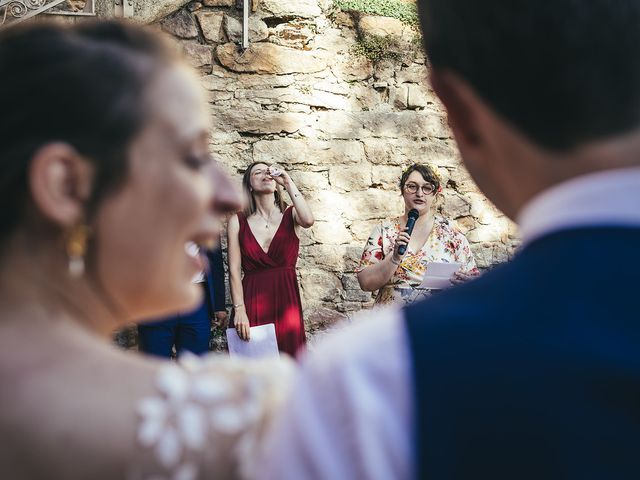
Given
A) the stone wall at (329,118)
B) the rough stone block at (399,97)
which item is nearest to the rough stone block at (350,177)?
the stone wall at (329,118)

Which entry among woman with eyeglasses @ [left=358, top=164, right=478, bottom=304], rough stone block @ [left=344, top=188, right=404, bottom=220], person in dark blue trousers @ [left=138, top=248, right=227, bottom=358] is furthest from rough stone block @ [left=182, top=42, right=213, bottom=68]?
woman with eyeglasses @ [left=358, top=164, right=478, bottom=304]

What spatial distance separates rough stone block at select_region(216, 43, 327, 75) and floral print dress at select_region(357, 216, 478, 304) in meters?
2.61

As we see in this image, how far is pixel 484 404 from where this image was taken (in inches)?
24.8

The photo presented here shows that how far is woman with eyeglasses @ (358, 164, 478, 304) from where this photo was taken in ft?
16.0

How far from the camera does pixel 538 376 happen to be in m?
0.62

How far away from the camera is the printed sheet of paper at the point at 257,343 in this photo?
5.94 metres

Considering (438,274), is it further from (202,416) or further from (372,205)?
(202,416)

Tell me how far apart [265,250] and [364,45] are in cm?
257

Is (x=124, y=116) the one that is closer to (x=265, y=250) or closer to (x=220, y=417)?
(x=220, y=417)

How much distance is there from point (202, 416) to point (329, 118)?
6.66 metres

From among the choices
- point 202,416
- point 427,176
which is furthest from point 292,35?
point 202,416

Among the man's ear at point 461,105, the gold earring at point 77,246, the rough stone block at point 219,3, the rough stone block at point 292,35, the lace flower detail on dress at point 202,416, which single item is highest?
the rough stone block at point 219,3

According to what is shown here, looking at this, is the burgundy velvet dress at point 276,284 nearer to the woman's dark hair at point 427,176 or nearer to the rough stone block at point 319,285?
the rough stone block at point 319,285

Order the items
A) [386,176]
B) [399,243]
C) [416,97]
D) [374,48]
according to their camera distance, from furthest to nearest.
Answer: [416,97] < [374,48] < [386,176] < [399,243]
